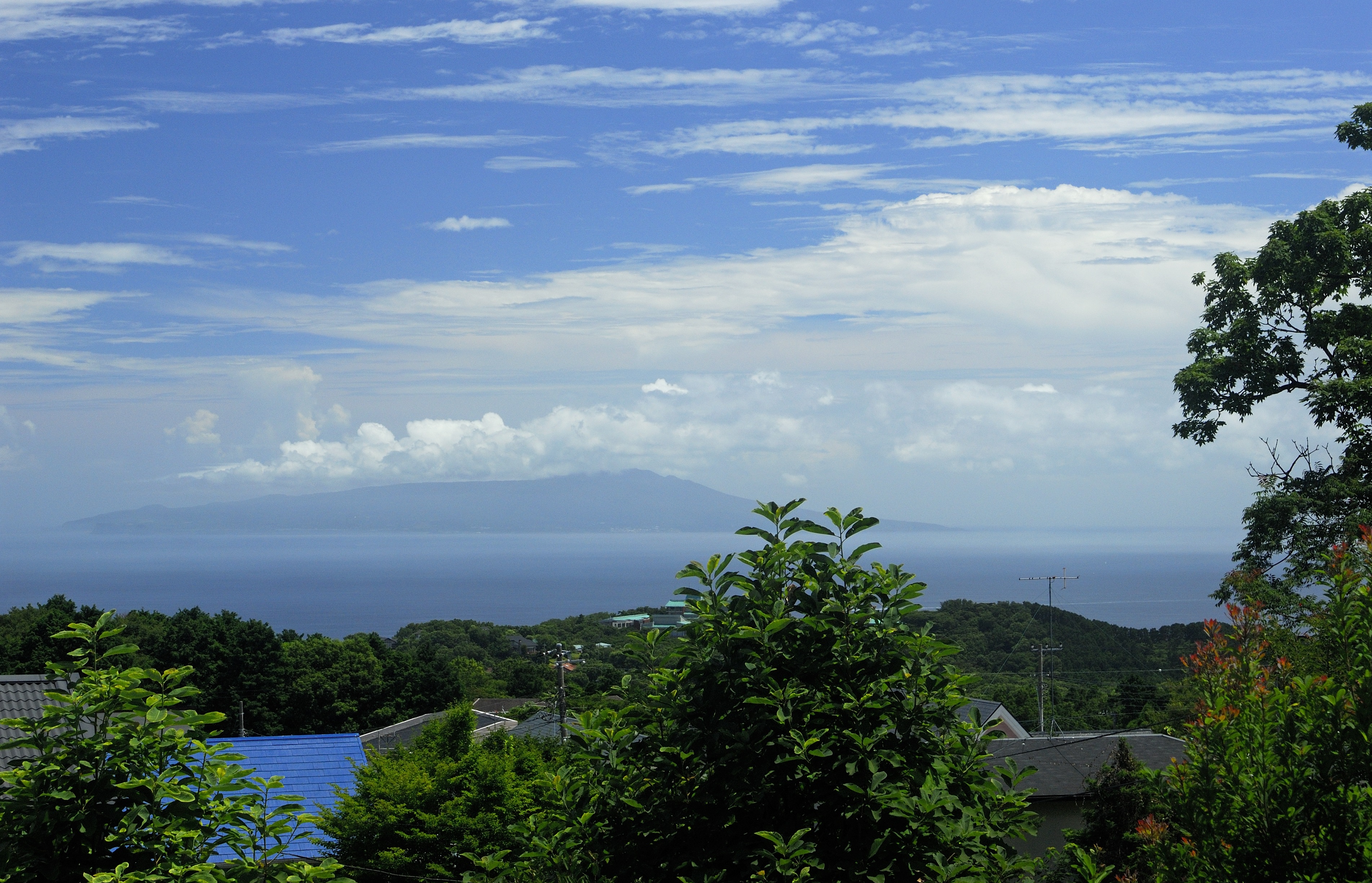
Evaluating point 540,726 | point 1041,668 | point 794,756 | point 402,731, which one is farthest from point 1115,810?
point 402,731

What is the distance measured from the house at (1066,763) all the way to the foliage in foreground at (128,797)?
1704 cm

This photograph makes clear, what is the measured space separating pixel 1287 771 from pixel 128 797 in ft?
13.9

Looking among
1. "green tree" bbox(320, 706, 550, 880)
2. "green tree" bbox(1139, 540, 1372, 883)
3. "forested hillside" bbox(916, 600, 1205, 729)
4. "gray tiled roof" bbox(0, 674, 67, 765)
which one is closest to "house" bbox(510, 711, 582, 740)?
"green tree" bbox(320, 706, 550, 880)

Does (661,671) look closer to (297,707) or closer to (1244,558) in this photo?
(1244,558)

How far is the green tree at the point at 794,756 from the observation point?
3.53 metres

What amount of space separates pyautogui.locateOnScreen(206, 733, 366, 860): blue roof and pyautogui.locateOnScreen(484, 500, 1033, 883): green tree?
1840cm

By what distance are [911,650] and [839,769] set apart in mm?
543

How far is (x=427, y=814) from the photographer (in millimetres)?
14406

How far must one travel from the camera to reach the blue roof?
21.0 meters

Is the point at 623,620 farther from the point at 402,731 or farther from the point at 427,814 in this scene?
the point at 427,814

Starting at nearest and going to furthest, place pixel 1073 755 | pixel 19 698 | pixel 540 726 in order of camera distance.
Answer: pixel 19 698 < pixel 1073 755 < pixel 540 726

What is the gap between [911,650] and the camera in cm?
382

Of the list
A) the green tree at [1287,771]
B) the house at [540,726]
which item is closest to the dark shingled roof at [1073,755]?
the house at [540,726]

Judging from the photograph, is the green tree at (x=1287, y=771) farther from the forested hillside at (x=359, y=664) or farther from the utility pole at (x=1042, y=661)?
the forested hillside at (x=359, y=664)
